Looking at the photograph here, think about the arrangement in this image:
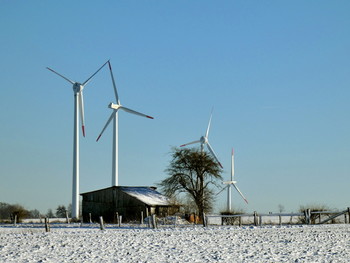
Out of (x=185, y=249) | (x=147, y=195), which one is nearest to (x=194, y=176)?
(x=147, y=195)

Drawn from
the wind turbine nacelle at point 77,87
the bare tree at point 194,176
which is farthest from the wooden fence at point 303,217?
the wind turbine nacelle at point 77,87

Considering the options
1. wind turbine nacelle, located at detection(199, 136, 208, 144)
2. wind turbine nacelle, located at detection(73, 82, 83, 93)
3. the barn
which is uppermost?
wind turbine nacelle, located at detection(73, 82, 83, 93)

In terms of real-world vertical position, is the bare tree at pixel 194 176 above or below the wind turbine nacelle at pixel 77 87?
below

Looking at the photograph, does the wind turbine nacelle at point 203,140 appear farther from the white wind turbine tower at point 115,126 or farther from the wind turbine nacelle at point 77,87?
the wind turbine nacelle at point 77,87

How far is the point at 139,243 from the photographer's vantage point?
83.3ft

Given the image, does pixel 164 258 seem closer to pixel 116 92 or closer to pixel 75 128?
pixel 75 128

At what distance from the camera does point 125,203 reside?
189 ft

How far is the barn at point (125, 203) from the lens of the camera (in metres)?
56.4

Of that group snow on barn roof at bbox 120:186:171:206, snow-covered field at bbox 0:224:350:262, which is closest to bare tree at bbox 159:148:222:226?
snow on barn roof at bbox 120:186:171:206

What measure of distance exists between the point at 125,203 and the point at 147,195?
3123 mm

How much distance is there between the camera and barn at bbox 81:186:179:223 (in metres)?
56.4

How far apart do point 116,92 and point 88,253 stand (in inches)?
1955

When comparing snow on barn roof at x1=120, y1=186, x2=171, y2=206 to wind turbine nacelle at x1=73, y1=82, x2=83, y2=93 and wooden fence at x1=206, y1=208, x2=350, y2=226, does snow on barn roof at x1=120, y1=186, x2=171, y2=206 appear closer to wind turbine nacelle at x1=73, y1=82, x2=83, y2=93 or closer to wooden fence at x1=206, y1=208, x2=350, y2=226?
wooden fence at x1=206, y1=208, x2=350, y2=226

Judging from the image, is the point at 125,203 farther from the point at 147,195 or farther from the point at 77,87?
the point at 77,87
